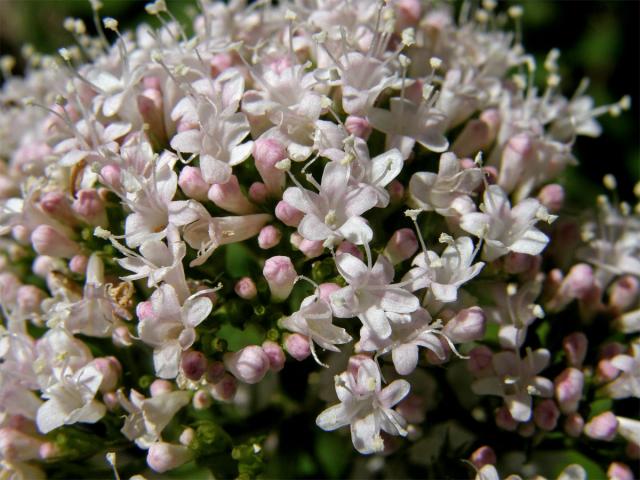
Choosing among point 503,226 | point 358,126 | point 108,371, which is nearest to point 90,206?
point 108,371

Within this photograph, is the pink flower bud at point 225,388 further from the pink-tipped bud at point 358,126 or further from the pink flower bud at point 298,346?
the pink-tipped bud at point 358,126

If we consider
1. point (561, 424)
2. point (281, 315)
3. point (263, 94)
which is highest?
point (263, 94)

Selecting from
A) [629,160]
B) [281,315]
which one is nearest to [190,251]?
[281,315]

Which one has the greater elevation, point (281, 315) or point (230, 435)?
point (281, 315)

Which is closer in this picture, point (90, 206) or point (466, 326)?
point (466, 326)

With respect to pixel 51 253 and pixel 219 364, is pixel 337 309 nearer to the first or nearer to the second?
pixel 219 364

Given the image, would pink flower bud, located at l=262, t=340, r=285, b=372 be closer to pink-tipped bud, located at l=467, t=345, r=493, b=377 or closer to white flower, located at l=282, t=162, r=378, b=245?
white flower, located at l=282, t=162, r=378, b=245

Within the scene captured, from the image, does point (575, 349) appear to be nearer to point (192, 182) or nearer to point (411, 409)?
point (411, 409)
